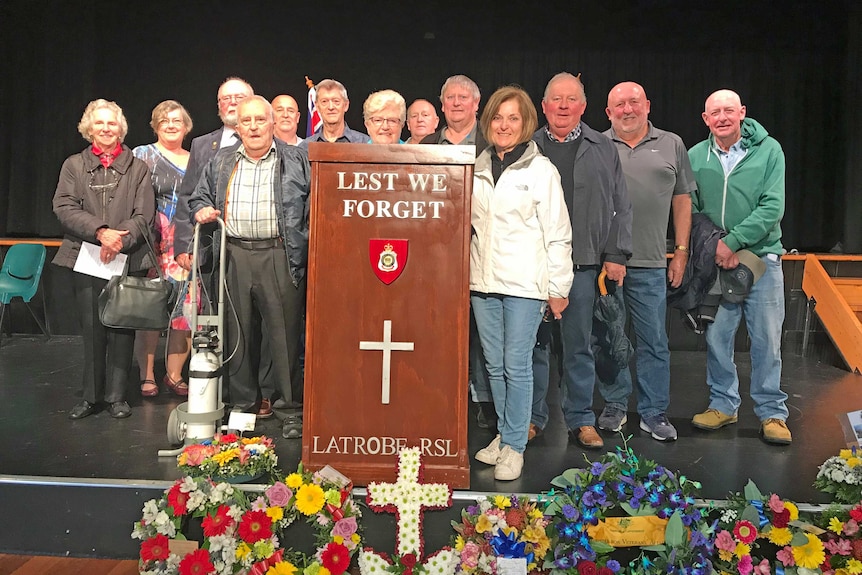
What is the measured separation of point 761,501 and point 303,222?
2.06 m

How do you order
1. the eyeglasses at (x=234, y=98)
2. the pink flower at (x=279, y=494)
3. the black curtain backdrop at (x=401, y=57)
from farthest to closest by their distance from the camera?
the black curtain backdrop at (x=401, y=57) → the eyeglasses at (x=234, y=98) → the pink flower at (x=279, y=494)

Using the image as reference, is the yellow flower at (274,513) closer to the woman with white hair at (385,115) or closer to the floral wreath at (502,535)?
the floral wreath at (502,535)

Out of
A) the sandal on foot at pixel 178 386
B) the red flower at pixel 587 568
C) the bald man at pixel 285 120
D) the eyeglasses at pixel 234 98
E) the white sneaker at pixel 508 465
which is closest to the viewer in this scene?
the red flower at pixel 587 568

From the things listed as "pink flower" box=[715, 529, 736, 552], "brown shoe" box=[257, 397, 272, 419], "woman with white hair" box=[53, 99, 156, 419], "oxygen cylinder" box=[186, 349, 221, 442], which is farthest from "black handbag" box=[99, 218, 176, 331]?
"pink flower" box=[715, 529, 736, 552]

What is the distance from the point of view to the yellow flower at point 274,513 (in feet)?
7.93

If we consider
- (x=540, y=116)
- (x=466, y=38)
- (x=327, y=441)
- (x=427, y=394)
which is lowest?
(x=327, y=441)

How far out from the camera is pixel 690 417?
145 inches

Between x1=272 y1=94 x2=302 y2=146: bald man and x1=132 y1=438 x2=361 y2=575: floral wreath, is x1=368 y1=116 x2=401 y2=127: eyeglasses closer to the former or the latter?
x1=272 y1=94 x2=302 y2=146: bald man

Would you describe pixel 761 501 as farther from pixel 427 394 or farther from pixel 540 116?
pixel 540 116

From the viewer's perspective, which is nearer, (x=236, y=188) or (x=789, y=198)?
(x=236, y=188)

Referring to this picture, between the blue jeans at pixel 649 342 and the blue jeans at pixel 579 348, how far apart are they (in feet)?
0.77

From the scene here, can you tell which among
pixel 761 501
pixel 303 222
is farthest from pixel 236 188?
pixel 761 501

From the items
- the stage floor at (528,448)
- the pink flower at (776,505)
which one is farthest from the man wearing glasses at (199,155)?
the pink flower at (776,505)

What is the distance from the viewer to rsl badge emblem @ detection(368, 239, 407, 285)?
254 cm
